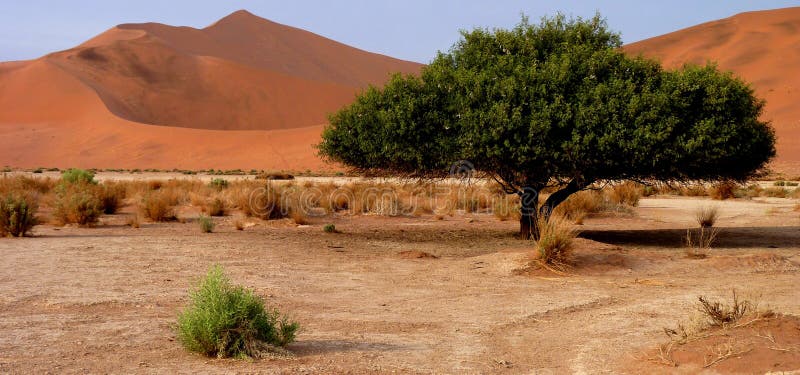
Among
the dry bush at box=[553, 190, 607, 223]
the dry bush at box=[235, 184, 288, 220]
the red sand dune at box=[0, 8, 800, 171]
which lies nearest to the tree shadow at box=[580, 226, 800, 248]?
the dry bush at box=[553, 190, 607, 223]

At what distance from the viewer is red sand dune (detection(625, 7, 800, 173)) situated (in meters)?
68.0

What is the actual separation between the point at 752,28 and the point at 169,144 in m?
73.9

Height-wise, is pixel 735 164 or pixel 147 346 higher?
pixel 735 164

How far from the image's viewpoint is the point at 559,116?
48.7 ft

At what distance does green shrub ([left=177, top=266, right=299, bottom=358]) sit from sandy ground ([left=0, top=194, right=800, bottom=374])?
0.17 m

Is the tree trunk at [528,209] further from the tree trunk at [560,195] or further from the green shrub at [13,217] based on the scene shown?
the green shrub at [13,217]

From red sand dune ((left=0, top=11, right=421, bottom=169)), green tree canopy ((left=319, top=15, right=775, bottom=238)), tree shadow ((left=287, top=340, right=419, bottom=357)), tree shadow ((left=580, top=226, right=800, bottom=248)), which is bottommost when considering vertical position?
tree shadow ((left=287, top=340, right=419, bottom=357))

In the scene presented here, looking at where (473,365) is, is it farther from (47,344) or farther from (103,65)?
(103,65)

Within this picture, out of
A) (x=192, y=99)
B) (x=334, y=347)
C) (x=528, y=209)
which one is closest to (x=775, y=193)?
(x=528, y=209)

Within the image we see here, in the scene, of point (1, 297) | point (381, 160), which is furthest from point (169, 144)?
point (1, 297)

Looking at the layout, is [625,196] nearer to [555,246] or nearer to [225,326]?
[555,246]

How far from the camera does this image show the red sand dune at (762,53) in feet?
223

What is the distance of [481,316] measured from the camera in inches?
356

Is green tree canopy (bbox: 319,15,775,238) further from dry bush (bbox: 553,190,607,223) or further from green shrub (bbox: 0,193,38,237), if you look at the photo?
green shrub (bbox: 0,193,38,237)
